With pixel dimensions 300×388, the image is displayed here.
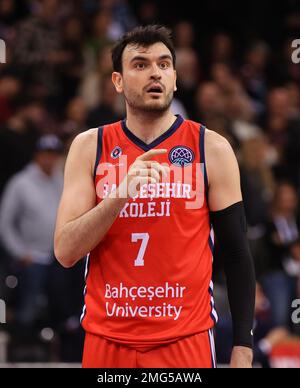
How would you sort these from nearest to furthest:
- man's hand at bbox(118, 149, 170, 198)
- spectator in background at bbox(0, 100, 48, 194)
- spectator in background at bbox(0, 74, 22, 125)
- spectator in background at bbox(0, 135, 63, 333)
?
1. man's hand at bbox(118, 149, 170, 198)
2. spectator in background at bbox(0, 135, 63, 333)
3. spectator in background at bbox(0, 100, 48, 194)
4. spectator in background at bbox(0, 74, 22, 125)

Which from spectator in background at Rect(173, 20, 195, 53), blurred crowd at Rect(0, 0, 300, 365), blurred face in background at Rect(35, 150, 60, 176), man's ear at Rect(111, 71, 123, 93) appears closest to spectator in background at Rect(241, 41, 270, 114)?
blurred crowd at Rect(0, 0, 300, 365)

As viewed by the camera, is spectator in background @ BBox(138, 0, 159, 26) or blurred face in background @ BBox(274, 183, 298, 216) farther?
spectator in background @ BBox(138, 0, 159, 26)

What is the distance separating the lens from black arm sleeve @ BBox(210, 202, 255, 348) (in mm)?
4781

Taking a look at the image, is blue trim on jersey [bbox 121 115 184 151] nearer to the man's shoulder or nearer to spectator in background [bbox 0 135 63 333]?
the man's shoulder

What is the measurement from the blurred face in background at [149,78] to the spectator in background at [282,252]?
523 cm

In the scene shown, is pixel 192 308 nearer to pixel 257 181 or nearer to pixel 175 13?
pixel 257 181

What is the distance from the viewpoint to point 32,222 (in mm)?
10250

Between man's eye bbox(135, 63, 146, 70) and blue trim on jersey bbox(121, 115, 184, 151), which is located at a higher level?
man's eye bbox(135, 63, 146, 70)

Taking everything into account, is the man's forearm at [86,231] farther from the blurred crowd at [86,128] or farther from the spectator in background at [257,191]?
the spectator in background at [257,191]

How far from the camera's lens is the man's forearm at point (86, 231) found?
456 centimetres

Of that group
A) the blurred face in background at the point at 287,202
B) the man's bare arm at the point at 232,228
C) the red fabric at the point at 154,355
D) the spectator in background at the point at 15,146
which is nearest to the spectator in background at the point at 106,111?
the spectator in background at the point at 15,146

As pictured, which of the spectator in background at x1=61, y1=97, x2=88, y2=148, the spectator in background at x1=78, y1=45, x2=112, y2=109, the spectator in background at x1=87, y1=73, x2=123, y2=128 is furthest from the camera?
the spectator in background at x1=78, y1=45, x2=112, y2=109
